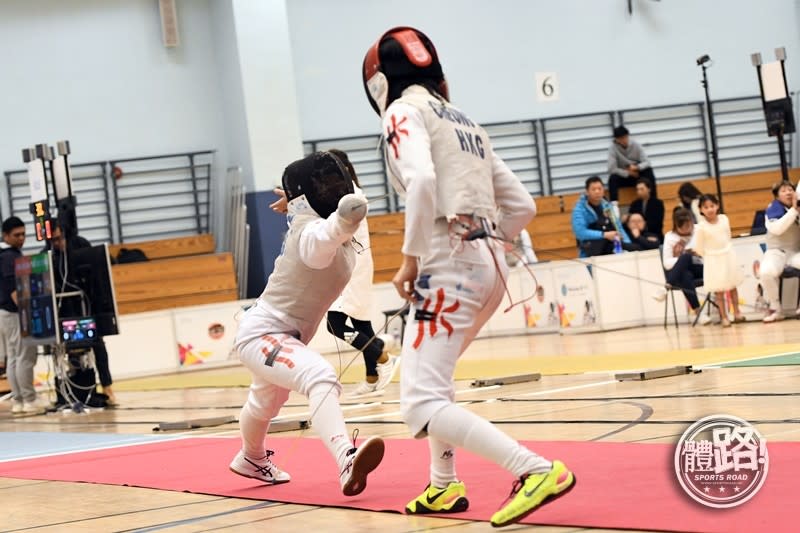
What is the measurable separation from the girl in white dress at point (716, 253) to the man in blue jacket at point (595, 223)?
1843 millimetres

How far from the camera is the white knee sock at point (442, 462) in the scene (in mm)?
3275

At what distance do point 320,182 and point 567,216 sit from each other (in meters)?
11.8

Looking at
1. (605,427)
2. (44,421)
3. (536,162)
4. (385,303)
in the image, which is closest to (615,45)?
(536,162)

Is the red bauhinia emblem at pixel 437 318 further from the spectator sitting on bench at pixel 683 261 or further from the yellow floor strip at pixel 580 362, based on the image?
the spectator sitting on bench at pixel 683 261

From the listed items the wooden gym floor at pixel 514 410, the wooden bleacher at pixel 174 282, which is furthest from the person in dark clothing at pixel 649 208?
the wooden bleacher at pixel 174 282

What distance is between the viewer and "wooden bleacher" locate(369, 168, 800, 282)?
49.6ft

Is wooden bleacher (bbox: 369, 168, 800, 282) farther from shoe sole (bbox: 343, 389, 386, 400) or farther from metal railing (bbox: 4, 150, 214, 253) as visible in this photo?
shoe sole (bbox: 343, 389, 386, 400)

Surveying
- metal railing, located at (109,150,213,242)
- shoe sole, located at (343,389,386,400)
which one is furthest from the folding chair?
metal railing, located at (109,150,213,242)

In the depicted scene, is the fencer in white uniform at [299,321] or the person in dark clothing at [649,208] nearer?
the fencer in white uniform at [299,321]

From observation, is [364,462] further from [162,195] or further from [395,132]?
[162,195]

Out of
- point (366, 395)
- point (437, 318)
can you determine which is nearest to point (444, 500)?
point (437, 318)

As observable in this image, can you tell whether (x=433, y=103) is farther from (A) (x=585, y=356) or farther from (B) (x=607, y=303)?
(B) (x=607, y=303)

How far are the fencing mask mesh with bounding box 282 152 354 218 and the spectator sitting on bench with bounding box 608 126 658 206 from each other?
37.2 feet

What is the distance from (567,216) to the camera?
15.6 m
